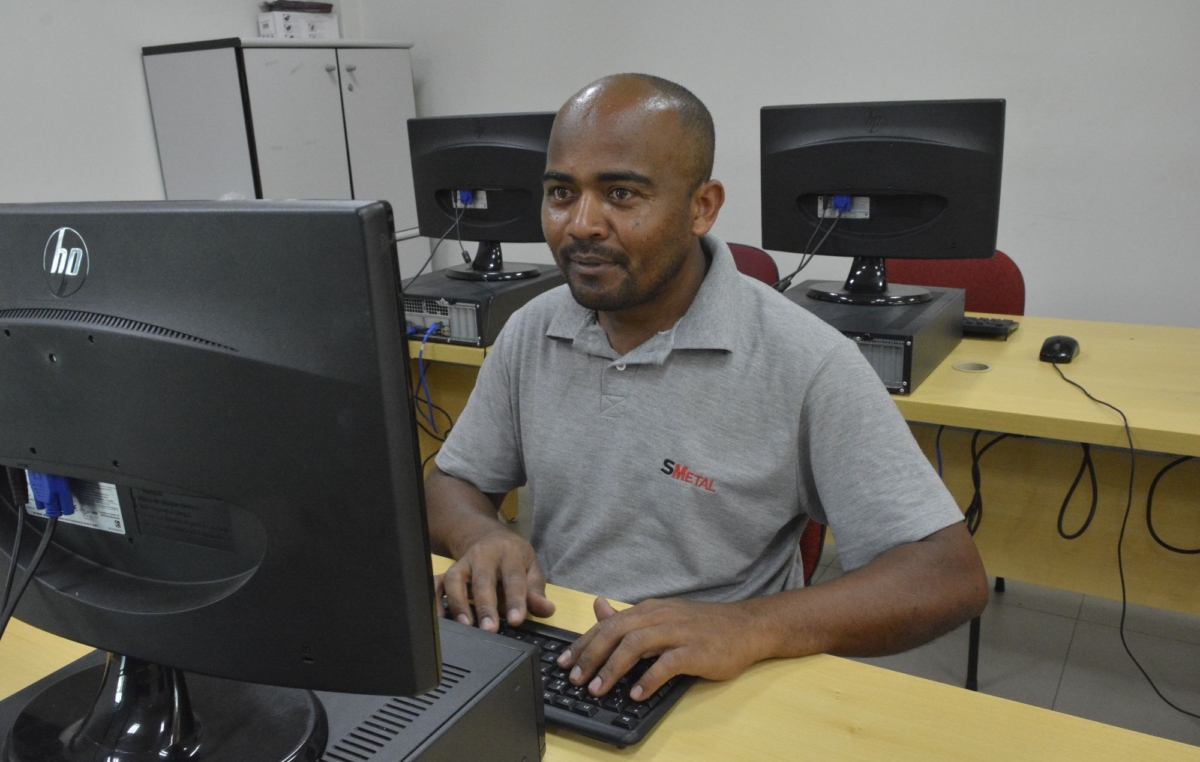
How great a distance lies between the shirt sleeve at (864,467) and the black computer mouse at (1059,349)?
98 centimetres

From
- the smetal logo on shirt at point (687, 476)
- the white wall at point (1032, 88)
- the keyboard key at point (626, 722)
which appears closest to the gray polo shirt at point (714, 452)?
the smetal logo on shirt at point (687, 476)

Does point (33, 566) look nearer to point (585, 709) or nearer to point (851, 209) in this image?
point (585, 709)

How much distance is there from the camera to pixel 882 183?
1903 millimetres

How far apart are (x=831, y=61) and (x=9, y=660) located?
2935 millimetres

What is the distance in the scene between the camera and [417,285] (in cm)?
241

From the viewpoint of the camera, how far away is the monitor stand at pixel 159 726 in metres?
0.66

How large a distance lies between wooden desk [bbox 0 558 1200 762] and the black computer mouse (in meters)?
1.23

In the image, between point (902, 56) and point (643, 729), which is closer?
point (643, 729)

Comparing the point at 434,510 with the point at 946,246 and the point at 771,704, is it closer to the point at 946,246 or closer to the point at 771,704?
the point at 771,704

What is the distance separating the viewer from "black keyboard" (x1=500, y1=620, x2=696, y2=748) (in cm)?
80

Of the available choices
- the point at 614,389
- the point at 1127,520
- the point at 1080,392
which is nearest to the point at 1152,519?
the point at 1127,520

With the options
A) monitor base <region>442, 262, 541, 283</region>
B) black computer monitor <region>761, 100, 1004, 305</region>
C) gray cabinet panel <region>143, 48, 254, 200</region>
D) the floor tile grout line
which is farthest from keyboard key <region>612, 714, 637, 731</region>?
gray cabinet panel <region>143, 48, 254, 200</region>

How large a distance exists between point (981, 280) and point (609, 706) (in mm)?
1918

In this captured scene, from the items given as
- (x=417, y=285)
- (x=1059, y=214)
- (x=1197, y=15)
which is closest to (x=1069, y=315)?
(x=1059, y=214)
